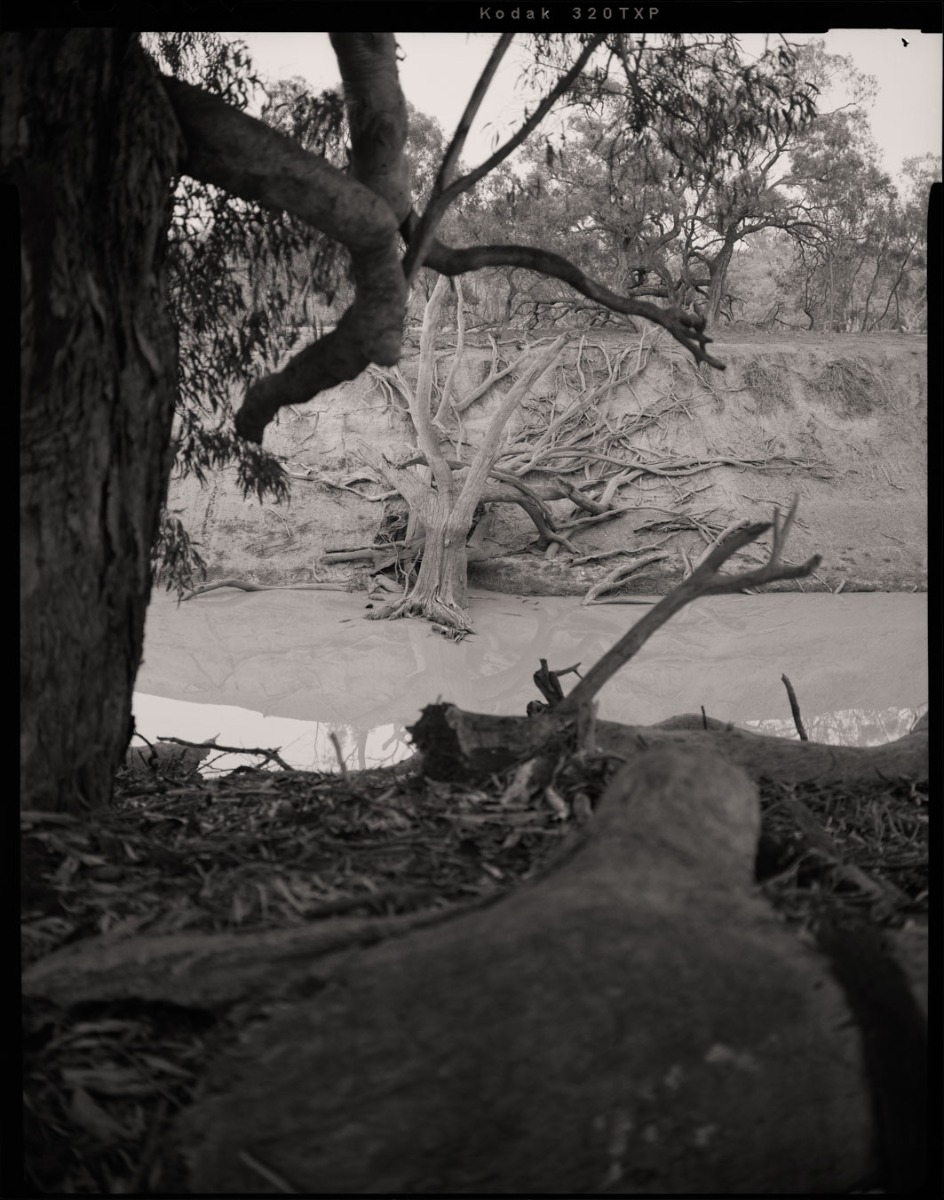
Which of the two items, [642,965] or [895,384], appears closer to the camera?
[642,965]

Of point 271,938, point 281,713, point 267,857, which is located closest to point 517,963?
point 271,938

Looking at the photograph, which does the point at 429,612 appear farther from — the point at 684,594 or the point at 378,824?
the point at 378,824

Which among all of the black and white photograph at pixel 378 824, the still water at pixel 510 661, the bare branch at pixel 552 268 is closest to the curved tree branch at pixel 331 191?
the black and white photograph at pixel 378 824

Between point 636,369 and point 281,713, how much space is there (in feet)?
25.9

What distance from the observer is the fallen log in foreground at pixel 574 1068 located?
1.28m

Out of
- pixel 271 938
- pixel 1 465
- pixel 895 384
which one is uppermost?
pixel 895 384

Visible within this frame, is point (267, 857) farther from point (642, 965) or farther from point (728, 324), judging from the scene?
point (728, 324)

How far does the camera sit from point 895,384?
15.0 m

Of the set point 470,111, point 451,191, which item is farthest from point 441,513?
point 470,111

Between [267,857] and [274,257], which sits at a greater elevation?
[274,257]

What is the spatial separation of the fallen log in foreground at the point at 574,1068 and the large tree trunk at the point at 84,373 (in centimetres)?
81

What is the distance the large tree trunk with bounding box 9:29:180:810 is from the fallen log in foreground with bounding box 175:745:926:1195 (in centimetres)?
81

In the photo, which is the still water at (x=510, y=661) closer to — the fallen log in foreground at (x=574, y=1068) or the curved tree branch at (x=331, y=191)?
the curved tree branch at (x=331, y=191)

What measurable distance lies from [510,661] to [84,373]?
8.40 metres
